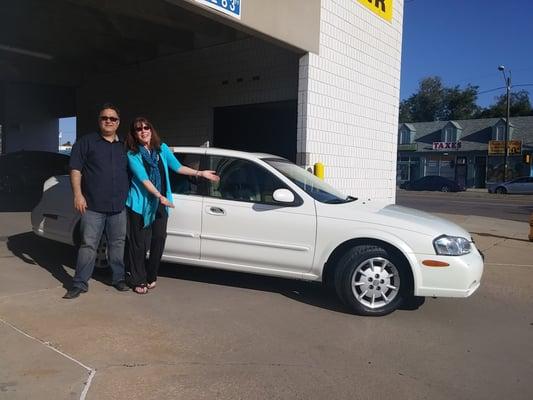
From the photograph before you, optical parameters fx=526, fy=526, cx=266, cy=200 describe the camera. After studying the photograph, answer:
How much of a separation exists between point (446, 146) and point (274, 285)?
41.0 m

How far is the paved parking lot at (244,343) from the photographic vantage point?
11.3 ft

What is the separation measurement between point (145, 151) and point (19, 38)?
9056 millimetres

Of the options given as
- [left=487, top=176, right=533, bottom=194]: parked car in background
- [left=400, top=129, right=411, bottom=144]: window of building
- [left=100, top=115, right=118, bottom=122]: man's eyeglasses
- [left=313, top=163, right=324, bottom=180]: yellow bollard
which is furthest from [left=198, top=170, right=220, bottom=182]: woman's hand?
[left=400, top=129, right=411, bottom=144]: window of building

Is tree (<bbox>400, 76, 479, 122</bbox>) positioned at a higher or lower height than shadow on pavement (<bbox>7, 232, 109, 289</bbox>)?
higher

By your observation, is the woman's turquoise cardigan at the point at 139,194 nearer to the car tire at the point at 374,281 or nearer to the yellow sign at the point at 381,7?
the car tire at the point at 374,281

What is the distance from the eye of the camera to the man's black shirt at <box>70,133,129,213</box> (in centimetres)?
507

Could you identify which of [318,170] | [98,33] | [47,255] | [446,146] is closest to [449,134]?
[446,146]

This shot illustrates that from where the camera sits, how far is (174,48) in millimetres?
12375

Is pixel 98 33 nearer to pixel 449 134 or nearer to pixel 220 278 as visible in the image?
pixel 220 278

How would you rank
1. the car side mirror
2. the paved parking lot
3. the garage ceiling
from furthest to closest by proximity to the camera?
the garage ceiling
the car side mirror
the paved parking lot

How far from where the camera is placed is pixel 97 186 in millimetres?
5074

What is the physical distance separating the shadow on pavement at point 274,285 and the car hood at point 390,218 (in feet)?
2.95

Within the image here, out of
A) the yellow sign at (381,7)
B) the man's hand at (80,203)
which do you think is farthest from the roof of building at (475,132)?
the man's hand at (80,203)

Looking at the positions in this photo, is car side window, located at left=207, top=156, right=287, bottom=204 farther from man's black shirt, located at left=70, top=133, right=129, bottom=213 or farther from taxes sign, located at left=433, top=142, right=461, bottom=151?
taxes sign, located at left=433, top=142, right=461, bottom=151
